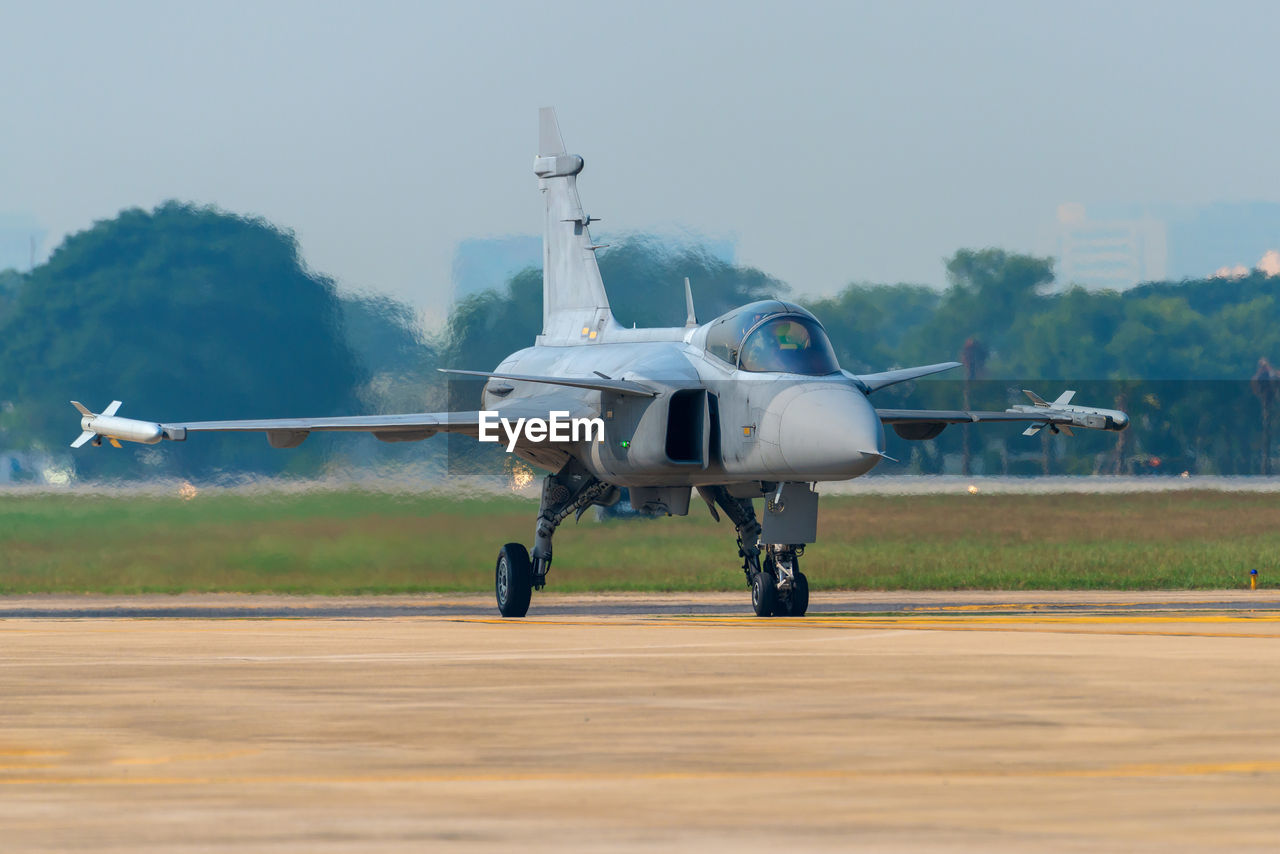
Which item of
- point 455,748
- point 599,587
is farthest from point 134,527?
point 455,748

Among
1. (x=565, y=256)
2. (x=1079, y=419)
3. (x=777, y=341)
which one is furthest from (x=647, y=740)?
(x=565, y=256)

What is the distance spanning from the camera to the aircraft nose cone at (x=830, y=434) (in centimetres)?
2088

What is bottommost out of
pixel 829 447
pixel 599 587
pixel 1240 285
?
pixel 599 587

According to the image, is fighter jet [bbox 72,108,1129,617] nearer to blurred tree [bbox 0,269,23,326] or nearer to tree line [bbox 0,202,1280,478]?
tree line [bbox 0,202,1280,478]

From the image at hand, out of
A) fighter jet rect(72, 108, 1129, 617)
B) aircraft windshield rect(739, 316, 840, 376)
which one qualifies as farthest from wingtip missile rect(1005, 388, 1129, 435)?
aircraft windshield rect(739, 316, 840, 376)

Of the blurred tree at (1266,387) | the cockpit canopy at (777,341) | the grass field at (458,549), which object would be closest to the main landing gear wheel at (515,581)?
the cockpit canopy at (777,341)

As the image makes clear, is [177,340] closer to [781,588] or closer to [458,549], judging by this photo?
[458,549]

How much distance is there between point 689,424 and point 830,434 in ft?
9.32

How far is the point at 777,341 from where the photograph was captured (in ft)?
73.0

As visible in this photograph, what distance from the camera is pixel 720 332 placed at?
76.4 ft

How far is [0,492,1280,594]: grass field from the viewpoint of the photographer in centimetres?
3100

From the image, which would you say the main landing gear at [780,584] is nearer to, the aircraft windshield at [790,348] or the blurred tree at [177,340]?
the aircraft windshield at [790,348]

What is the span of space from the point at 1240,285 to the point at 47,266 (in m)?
26.9

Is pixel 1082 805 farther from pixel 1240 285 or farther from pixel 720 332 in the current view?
pixel 1240 285
